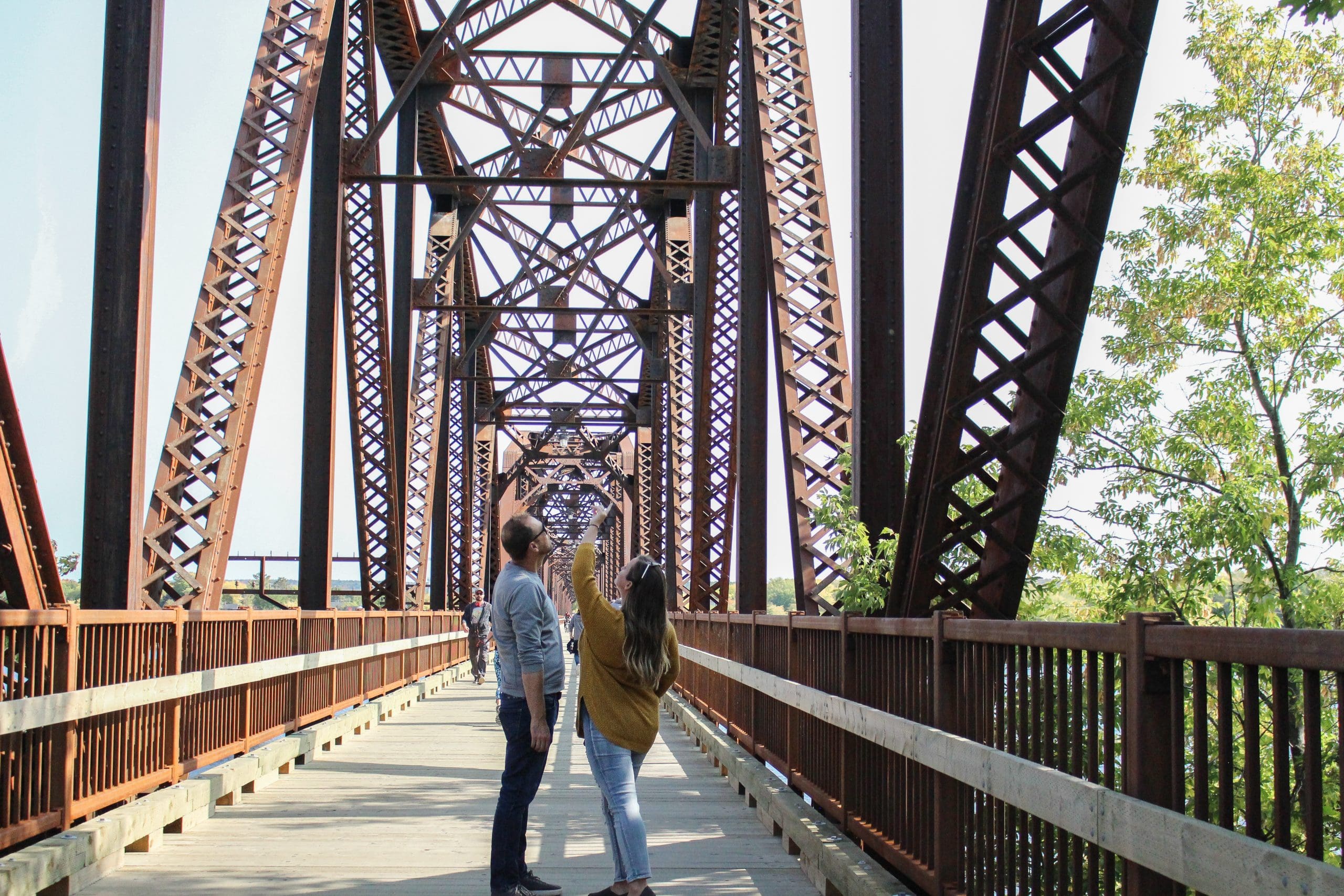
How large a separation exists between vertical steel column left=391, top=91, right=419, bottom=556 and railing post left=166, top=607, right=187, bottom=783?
13.9 m

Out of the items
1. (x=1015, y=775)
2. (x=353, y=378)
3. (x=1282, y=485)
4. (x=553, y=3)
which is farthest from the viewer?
(x=553, y=3)

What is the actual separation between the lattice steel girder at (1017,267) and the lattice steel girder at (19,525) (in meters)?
4.04

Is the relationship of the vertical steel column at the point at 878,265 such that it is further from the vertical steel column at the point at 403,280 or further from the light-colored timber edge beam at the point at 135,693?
the vertical steel column at the point at 403,280

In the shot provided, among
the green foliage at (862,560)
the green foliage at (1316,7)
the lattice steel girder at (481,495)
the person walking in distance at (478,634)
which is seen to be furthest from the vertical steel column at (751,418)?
the lattice steel girder at (481,495)

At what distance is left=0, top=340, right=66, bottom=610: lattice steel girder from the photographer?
6367 mm

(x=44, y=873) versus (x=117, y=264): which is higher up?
(x=117, y=264)

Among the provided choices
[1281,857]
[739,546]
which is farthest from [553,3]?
[1281,857]

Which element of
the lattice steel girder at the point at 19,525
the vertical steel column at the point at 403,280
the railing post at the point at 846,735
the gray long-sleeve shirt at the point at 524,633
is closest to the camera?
the gray long-sleeve shirt at the point at 524,633

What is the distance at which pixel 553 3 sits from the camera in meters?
19.3

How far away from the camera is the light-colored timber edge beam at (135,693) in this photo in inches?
220

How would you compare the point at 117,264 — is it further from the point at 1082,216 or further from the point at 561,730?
the point at 561,730

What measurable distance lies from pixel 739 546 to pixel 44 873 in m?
9.64

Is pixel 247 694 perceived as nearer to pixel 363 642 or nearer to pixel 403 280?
pixel 363 642

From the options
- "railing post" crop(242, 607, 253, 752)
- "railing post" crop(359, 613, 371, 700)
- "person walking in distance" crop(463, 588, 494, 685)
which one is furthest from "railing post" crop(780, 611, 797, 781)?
"person walking in distance" crop(463, 588, 494, 685)
